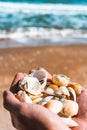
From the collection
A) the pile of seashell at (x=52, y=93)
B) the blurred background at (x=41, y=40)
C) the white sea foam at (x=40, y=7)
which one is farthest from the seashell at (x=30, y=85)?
the white sea foam at (x=40, y=7)

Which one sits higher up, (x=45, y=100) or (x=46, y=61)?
(x=46, y=61)

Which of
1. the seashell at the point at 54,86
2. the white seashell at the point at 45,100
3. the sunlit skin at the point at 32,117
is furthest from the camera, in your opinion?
the seashell at the point at 54,86

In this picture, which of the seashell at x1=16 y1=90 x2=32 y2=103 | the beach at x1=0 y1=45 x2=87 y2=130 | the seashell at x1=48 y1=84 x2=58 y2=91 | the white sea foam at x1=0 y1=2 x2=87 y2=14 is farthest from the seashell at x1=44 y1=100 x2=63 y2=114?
the white sea foam at x1=0 y1=2 x2=87 y2=14

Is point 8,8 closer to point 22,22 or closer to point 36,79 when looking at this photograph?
point 22,22

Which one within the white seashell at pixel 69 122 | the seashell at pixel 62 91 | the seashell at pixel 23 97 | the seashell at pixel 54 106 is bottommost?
the white seashell at pixel 69 122

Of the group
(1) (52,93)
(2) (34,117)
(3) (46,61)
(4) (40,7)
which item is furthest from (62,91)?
(4) (40,7)

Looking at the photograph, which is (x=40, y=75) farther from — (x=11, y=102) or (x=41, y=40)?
(x=41, y=40)

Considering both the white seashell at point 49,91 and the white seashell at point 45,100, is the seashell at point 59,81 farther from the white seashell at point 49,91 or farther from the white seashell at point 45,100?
the white seashell at point 45,100
